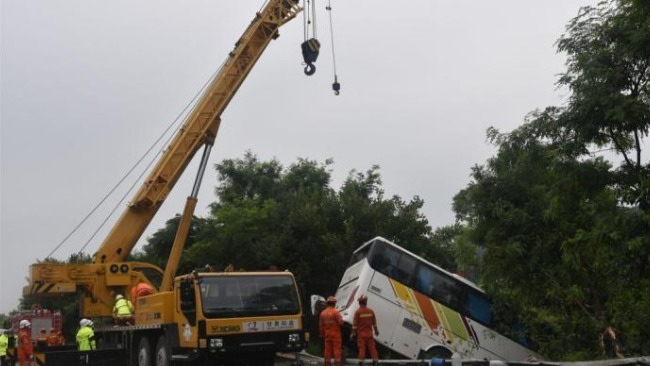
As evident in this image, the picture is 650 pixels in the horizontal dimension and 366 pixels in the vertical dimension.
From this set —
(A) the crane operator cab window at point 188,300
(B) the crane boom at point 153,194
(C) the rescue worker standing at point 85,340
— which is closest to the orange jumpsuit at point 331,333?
(A) the crane operator cab window at point 188,300

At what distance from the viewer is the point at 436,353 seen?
16156 millimetres

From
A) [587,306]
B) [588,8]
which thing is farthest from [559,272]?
[588,8]

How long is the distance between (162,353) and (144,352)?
1.10m

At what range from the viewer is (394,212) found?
2438cm

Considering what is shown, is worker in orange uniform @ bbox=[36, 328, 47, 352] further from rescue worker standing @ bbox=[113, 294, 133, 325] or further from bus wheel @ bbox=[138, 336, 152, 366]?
bus wheel @ bbox=[138, 336, 152, 366]

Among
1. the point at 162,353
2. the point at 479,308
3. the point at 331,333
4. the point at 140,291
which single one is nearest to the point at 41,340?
the point at 140,291

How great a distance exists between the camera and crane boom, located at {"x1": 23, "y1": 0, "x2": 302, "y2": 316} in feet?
61.0

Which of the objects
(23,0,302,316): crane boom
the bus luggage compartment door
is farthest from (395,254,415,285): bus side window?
(23,0,302,316): crane boom

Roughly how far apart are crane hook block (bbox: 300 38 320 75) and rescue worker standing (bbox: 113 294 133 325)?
811 cm

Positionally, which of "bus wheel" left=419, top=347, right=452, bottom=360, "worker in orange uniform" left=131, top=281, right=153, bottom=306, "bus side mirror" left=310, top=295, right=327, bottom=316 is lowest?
"bus wheel" left=419, top=347, right=452, bottom=360

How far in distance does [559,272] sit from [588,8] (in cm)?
567

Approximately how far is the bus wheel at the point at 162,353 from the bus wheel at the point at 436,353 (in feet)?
18.4

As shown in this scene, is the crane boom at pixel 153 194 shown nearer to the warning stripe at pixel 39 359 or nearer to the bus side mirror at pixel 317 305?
the warning stripe at pixel 39 359

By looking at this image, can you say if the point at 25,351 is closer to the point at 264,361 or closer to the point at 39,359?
the point at 39,359
